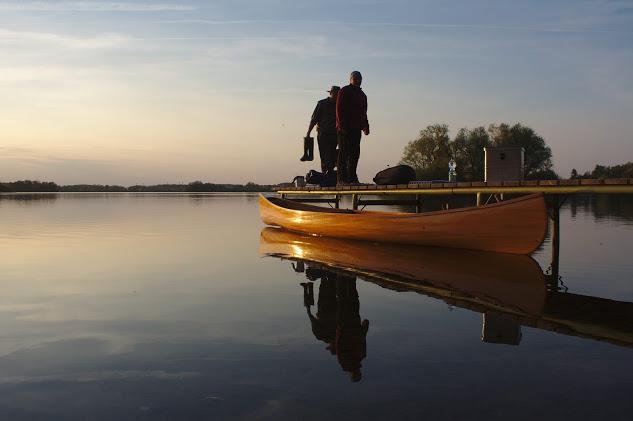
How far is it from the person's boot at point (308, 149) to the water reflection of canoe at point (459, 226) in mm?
3630

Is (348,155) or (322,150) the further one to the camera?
(322,150)

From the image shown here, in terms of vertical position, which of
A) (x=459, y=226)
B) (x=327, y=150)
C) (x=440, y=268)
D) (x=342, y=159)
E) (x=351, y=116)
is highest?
(x=351, y=116)

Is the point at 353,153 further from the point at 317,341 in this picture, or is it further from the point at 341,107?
the point at 317,341

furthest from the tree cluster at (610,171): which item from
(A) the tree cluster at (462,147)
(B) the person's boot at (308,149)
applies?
(B) the person's boot at (308,149)

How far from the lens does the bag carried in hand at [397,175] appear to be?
39.9ft

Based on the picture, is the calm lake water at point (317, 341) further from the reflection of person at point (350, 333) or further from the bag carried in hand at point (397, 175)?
the bag carried in hand at point (397, 175)

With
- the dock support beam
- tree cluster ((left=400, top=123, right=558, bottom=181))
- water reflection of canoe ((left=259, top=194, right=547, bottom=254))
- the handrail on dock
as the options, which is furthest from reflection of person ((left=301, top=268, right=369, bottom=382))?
tree cluster ((left=400, top=123, right=558, bottom=181))

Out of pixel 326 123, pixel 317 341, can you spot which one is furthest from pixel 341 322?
pixel 326 123

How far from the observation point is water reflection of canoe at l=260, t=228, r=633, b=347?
4828mm

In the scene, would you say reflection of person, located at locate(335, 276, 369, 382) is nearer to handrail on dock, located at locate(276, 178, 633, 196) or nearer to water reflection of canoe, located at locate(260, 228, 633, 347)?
water reflection of canoe, located at locate(260, 228, 633, 347)

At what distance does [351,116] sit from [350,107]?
0.69 ft

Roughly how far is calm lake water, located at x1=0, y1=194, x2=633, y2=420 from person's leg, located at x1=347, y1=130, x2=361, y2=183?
16.2ft

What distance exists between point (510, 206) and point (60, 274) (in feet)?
22.3

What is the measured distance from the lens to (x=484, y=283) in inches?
269
